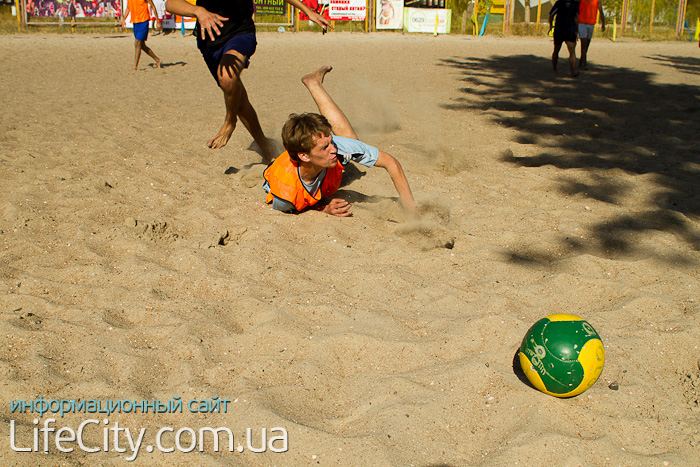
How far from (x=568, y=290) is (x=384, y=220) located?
4.93 ft

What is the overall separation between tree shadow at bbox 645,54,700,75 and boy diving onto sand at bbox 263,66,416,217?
401 inches

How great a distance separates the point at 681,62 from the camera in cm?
1293

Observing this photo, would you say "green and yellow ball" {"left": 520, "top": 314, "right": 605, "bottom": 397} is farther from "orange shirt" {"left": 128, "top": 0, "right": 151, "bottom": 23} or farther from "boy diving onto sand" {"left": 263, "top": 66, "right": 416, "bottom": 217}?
"orange shirt" {"left": 128, "top": 0, "right": 151, "bottom": 23}

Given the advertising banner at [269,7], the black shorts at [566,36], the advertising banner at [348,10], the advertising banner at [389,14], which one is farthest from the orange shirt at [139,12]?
the advertising banner at [389,14]

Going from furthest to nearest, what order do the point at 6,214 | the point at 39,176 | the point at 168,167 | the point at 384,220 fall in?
the point at 168,167 < the point at 39,176 < the point at 384,220 < the point at 6,214

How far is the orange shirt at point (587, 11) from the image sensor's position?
11.1 meters

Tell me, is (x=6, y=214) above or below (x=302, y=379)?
above

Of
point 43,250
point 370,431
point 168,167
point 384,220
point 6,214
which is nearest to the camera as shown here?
point 370,431

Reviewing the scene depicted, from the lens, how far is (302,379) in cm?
247

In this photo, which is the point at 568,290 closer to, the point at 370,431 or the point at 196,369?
the point at 370,431

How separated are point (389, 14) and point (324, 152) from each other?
66.3 feet

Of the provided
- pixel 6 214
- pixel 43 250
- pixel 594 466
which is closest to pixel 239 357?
pixel 594 466

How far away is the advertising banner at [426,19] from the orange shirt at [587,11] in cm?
1134

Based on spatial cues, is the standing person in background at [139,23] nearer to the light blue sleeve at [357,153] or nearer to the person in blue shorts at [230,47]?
the person in blue shorts at [230,47]
